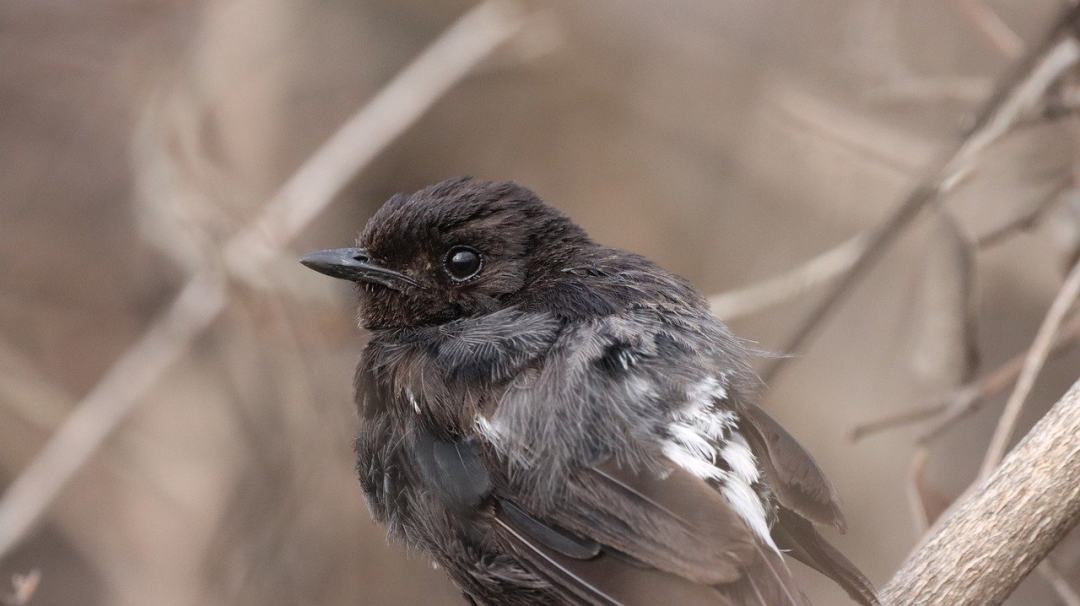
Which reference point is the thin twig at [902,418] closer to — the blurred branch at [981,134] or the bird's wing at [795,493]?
the blurred branch at [981,134]

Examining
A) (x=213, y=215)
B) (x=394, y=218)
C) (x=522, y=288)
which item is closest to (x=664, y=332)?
(x=522, y=288)

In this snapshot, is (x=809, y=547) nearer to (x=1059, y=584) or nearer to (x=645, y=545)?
(x=645, y=545)

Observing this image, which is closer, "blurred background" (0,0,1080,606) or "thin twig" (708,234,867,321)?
"thin twig" (708,234,867,321)

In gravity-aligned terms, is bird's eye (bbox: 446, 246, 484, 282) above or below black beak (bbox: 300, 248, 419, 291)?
below

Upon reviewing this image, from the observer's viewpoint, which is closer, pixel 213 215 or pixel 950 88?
pixel 950 88

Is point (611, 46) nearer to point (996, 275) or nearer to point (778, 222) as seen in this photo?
point (778, 222)

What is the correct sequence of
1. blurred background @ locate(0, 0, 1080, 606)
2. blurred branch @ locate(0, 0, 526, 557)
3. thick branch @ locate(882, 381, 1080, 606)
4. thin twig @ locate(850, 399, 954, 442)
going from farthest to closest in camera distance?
blurred background @ locate(0, 0, 1080, 606)
blurred branch @ locate(0, 0, 526, 557)
thin twig @ locate(850, 399, 954, 442)
thick branch @ locate(882, 381, 1080, 606)

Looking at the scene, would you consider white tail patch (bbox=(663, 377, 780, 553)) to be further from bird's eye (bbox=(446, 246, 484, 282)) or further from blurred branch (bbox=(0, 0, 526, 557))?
blurred branch (bbox=(0, 0, 526, 557))

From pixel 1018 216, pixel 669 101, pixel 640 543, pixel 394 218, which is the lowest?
pixel 640 543

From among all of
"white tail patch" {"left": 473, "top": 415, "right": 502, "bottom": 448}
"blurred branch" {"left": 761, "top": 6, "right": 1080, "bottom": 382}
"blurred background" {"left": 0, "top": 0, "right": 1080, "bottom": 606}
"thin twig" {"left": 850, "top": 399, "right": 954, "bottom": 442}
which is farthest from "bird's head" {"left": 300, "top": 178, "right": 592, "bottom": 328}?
"blurred background" {"left": 0, "top": 0, "right": 1080, "bottom": 606}
